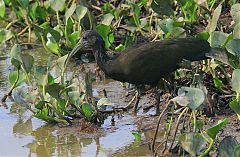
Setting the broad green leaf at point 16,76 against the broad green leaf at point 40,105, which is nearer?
the broad green leaf at point 40,105

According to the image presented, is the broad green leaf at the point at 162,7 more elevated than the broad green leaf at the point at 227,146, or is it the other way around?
the broad green leaf at the point at 162,7

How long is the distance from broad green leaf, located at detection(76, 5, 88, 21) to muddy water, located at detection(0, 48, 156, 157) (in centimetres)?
93

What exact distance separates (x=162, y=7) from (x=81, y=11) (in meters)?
0.83

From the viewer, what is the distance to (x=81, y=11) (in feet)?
23.7

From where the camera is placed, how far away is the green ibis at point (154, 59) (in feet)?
19.8

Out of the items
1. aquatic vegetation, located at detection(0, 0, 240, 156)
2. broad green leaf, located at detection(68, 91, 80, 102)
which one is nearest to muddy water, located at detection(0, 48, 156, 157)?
aquatic vegetation, located at detection(0, 0, 240, 156)

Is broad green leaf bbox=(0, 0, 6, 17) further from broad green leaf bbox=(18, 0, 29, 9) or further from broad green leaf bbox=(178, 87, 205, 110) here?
broad green leaf bbox=(178, 87, 205, 110)

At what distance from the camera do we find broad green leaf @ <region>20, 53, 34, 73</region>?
6.15 metres

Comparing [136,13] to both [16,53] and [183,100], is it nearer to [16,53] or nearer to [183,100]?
[16,53]

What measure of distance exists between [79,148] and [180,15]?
2067 mm

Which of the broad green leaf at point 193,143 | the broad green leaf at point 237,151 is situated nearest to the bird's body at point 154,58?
the broad green leaf at point 193,143

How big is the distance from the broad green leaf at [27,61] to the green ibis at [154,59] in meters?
0.60

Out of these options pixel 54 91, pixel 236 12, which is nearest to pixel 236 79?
pixel 236 12

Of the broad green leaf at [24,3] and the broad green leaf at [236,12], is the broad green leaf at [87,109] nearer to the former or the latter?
the broad green leaf at [236,12]
